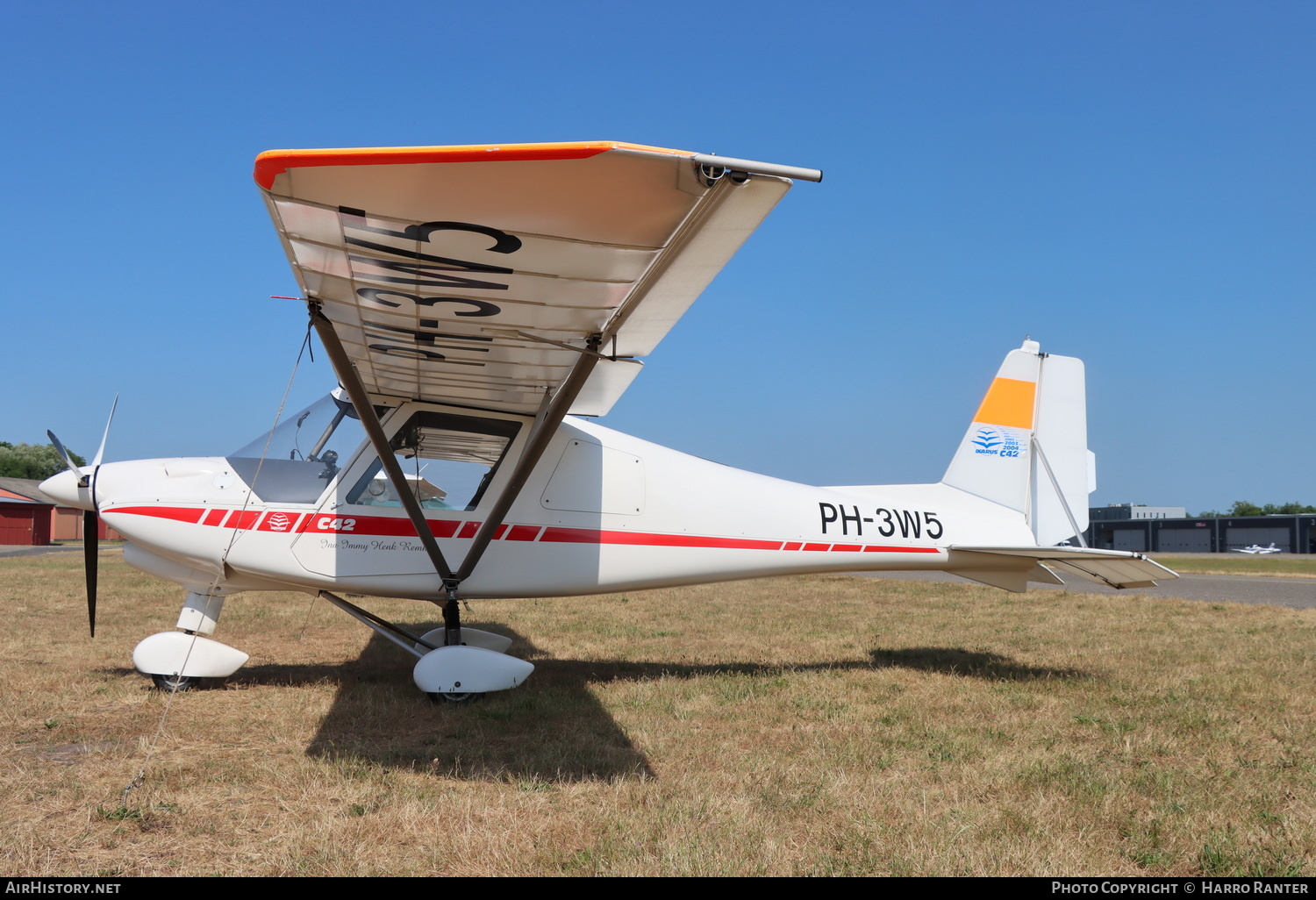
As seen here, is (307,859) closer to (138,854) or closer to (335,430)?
(138,854)

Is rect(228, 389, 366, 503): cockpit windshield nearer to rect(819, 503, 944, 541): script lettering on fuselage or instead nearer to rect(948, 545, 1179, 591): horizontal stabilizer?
rect(819, 503, 944, 541): script lettering on fuselage

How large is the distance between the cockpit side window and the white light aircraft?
0.05 feet

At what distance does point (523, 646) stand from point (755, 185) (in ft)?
22.6

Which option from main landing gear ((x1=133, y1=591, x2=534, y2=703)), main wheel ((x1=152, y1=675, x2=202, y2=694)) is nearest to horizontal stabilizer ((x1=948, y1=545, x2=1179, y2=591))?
main landing gear ((x1=133, y1=591, x2=534, y2=703))

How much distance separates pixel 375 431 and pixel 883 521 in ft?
15.2

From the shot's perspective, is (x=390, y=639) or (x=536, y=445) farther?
(x=390, y=639)

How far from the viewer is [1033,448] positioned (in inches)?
328

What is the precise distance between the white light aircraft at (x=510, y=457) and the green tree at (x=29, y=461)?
3432 inches

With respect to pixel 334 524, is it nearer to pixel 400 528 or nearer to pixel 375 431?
pixel 400 528

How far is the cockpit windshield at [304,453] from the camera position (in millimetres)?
6262

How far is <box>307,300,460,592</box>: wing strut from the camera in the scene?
4441 millimetres

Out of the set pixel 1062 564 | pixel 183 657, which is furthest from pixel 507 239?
pixel 1062 564

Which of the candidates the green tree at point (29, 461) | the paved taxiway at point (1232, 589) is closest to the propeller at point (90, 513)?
the paved taxiway at point (1232, 589)
